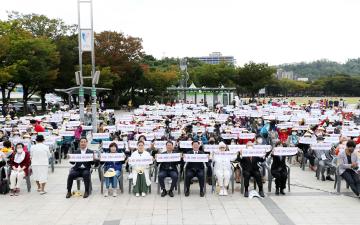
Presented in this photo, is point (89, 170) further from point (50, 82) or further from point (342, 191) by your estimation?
point (50, 82)

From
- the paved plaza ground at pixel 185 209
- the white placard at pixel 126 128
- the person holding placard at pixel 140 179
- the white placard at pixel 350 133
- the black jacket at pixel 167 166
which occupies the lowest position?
the paved plaza ground at pixel 185 209

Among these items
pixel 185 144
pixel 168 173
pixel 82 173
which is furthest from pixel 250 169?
pixel 82 173

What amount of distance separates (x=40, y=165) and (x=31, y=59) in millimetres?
29007

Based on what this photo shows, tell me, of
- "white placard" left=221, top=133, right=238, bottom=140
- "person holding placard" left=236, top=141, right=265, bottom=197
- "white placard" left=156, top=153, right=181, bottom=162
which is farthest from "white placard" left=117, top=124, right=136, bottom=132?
"person holding placard" left=236, top=141, right=265, bottom=197

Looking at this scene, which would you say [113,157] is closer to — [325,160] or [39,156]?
[39,156]

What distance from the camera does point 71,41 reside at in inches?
2013

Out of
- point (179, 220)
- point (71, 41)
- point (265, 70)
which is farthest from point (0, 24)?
point (265, 70)

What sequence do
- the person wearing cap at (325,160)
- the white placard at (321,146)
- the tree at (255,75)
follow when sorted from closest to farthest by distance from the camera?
the white placard at (321,146)
the person wearing cap at (325,160)
the tree at (255,75)

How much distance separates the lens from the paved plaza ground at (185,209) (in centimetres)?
922

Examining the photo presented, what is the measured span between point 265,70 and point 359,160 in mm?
50892

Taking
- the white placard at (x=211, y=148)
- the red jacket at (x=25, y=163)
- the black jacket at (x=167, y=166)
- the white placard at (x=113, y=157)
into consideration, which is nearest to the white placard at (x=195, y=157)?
the black jacket at (x=167, y=166)

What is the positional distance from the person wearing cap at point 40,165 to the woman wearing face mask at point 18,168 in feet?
0.59

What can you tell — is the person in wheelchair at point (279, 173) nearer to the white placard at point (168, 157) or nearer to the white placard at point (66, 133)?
the white placard at point (168, 157)

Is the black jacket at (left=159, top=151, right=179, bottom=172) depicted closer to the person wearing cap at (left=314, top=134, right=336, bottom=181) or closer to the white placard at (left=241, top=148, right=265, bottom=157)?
the white placard at (left=241, top=148, right=265, bottom=157)
